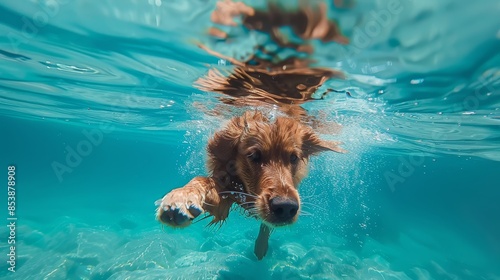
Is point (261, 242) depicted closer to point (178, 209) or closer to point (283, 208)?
point (283, 208)

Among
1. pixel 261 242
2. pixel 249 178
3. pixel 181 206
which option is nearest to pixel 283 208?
pixel 249 178

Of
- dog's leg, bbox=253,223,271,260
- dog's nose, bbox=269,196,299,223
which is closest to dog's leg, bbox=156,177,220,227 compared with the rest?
dog's nose, bbox=269,196,299,223

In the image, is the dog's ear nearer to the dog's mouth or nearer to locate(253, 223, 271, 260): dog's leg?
the dog's mouth

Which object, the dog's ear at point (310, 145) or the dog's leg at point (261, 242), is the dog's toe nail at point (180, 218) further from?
the dog's leg at point (261, 242)

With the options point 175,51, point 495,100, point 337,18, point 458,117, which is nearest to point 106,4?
point 175,51

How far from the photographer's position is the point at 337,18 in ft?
15.4

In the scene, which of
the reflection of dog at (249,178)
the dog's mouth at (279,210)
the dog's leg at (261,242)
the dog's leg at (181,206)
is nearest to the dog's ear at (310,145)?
the reflection of dog at (249,178)

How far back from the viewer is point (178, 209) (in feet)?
10.9

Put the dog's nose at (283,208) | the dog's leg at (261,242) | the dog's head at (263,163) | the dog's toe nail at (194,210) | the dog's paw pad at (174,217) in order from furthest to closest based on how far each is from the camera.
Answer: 1. the dog's leg at (261,242)
2. the dog's head at (263,163)
3. the dog's nose at (283,208)
4. the dog's toe nail at (194,210)
5. the dog's paw pad at (174,217)

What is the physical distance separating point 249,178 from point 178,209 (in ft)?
5.09

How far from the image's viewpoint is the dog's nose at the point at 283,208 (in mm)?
3688

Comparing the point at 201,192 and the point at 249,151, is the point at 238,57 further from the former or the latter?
the point at 201,192

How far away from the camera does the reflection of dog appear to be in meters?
3.56

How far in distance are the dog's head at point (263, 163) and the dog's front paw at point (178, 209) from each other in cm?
80
